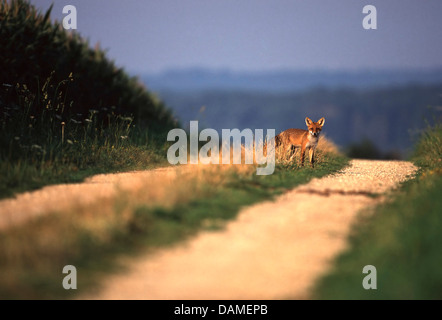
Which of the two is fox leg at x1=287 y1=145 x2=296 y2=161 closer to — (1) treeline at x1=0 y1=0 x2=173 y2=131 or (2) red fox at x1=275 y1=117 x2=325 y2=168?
(2) red fox at x1=275 y1=117 x2=325 y2=168

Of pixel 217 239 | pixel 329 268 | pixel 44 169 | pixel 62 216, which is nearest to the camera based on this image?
pixel 329 268

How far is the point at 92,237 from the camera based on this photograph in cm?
604

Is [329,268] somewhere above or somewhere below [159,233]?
below

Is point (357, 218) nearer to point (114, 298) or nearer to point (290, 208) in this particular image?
point (290, 208)

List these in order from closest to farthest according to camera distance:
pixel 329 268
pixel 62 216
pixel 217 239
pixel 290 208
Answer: pixel 329 268
pixel 217 239
pixel 62 216
pixel 290 208

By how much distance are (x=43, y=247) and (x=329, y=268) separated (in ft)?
9.98

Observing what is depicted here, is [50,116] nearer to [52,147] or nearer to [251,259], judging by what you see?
[52,147]

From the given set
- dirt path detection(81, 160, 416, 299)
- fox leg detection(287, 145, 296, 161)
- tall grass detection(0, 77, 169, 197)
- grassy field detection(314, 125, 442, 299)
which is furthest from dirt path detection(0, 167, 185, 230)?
fox leg detection(287, 145, 296, 161)

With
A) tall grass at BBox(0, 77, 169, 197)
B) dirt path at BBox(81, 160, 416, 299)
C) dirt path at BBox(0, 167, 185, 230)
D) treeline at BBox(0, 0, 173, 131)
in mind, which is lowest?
dirt path at BBox(81, 160, 416, 299)

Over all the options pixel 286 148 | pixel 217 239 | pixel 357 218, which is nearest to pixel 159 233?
pixel 217 239

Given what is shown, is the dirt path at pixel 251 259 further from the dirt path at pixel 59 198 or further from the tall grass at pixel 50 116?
the tall grass at pixel 50 116

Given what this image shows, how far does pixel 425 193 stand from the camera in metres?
→ 7.80

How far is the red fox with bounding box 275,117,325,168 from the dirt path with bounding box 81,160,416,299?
385cm

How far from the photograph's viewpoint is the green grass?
5.25 meters
